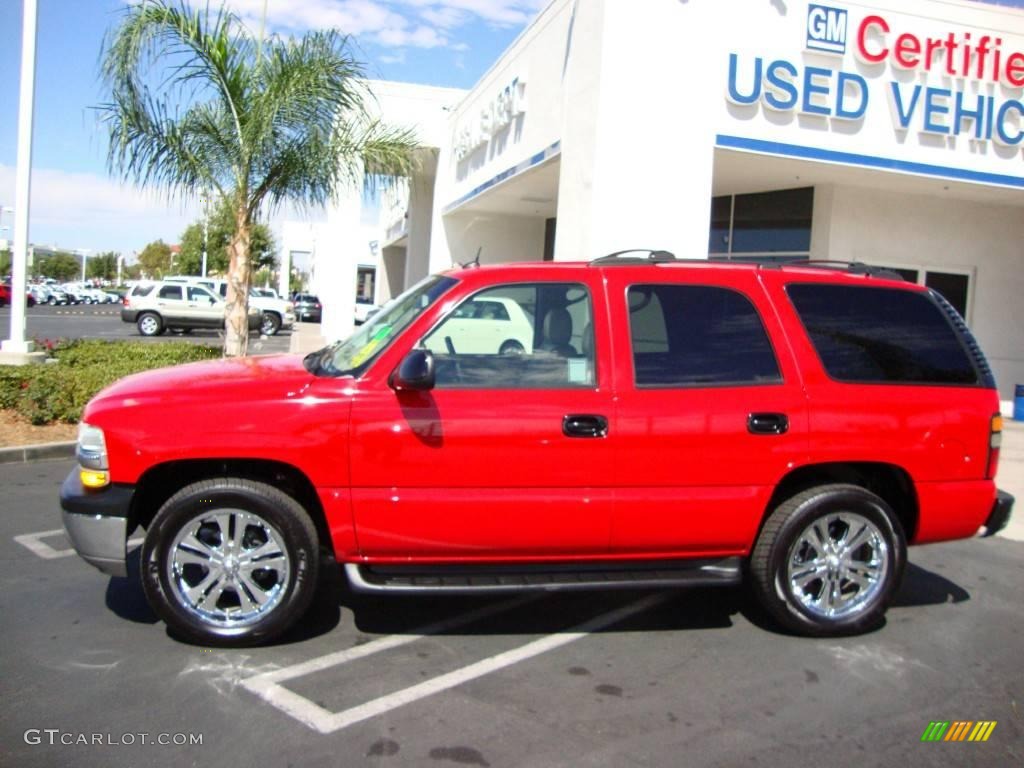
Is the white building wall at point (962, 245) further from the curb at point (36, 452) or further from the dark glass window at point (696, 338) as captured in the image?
the curb at point (36, 452)

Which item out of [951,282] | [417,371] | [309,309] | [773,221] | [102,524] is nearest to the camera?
[417,371]

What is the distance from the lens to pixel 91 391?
9469mm

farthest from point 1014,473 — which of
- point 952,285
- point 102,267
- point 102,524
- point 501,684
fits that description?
point 102,267

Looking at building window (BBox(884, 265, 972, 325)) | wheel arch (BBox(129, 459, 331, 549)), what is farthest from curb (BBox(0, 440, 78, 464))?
building window (BBox(884, 265, 972, 325))

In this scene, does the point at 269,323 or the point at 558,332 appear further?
the point at 269,323

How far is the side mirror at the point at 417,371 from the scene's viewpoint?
4.03 meters

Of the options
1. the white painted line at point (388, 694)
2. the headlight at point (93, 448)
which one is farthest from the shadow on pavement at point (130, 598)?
the white painted line at point (388, 694)

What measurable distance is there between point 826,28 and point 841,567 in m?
8.80

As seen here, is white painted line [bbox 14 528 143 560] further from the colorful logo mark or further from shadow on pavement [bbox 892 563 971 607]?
shadow on pavement [bbox 892 563 971 607]

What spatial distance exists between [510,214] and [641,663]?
672 inches

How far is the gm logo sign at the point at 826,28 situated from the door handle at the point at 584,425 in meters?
8.84

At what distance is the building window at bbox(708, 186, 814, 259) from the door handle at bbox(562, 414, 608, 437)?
11286 millimetres

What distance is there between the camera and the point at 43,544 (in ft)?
19.3

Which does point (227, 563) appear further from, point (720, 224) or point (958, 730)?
point (720, 224)
